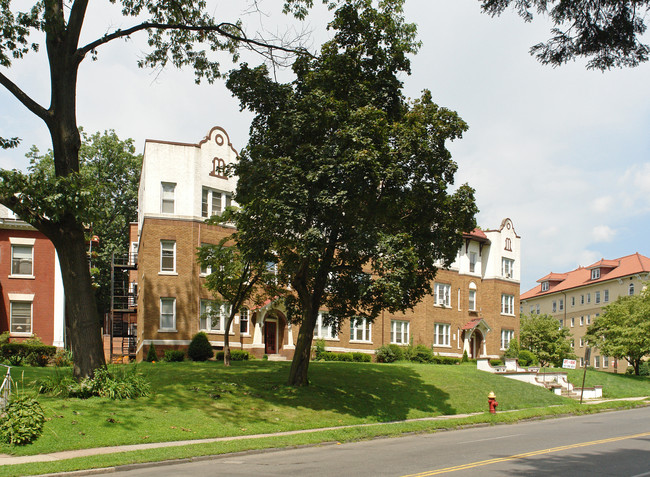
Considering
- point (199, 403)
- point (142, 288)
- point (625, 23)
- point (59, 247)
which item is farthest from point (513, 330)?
point (625, 23)

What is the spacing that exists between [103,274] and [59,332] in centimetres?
2033

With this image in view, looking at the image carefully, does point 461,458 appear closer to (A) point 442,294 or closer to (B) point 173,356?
(B) point 173,356

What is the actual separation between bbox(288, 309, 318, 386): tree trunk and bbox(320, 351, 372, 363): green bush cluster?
661 inches

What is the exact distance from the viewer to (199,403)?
19328mm

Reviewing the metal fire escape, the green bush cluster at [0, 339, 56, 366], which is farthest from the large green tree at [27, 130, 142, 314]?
the green bush cluster at [0, 339, 56, 366]

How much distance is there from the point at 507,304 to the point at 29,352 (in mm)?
37849

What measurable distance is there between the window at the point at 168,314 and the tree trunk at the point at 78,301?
17.8 m

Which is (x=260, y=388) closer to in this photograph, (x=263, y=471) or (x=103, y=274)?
(x=263, y=471)

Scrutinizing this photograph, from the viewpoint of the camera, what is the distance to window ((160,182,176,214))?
37.3 meters

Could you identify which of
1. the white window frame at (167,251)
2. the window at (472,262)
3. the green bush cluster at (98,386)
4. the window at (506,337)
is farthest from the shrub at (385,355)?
the green bush cluster at (98,386)

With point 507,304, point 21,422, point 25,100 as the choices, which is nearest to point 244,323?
point 25,100

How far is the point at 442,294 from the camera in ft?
164

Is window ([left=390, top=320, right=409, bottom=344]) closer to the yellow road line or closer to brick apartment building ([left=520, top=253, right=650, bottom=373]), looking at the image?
the yellow road line

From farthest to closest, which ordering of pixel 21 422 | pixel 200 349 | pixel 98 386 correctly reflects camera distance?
pixel 200 349, pixel 98 386, pixel 21 422
